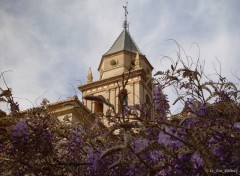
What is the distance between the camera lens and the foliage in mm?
2598

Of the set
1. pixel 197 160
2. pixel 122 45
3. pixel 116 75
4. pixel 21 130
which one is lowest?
pixel 197 160

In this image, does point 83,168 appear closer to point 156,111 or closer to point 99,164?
point 99,164

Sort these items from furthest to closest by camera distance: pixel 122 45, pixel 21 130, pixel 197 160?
pixel 122 45
pixel 21 130
pixel 197 160

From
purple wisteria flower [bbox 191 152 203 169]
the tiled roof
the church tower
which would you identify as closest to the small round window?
the church tower

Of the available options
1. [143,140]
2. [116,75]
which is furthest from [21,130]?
[116,75]

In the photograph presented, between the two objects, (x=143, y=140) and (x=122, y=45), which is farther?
(x=122, y=45)

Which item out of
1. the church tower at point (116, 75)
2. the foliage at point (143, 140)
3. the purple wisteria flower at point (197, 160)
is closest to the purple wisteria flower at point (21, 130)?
the foliage at point (143, 140)

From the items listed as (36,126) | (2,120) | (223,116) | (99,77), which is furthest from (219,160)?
(99,77)

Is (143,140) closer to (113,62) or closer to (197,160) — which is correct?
(197,160)

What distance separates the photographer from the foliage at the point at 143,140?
2598mm

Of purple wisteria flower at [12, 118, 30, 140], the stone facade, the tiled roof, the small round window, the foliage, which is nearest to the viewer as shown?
the foliage

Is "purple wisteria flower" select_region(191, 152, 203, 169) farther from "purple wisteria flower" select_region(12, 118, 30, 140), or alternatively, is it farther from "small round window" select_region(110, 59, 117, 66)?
"small round window" select_region(110, 59, 117, 66)

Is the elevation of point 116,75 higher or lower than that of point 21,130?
higher

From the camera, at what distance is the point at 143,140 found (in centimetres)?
298
